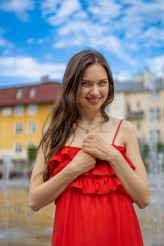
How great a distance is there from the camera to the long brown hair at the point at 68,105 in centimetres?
135

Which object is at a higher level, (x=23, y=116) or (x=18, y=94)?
(x=18, y=94)

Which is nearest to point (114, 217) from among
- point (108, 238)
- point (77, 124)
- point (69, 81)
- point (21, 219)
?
point (108, 238)

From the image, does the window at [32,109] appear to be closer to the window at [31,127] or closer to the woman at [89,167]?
the window at [31,127]

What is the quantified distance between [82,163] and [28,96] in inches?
1721

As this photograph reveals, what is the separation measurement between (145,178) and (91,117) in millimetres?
287

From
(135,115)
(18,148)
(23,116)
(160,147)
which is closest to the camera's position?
(160,147)

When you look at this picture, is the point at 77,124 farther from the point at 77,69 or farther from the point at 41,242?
the point at 41,242

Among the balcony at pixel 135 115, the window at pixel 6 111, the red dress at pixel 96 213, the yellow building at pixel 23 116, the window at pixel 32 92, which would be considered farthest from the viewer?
the balcony at pixel 135 115

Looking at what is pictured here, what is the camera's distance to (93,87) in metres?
1.35

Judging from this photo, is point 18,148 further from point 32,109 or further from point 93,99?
point 93,99

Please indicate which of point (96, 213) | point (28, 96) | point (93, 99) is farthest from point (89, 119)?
point (28, 96)

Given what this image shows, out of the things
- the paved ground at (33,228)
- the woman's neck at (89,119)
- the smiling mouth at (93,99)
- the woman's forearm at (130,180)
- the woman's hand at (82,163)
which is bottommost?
the paved ground at (33,228)

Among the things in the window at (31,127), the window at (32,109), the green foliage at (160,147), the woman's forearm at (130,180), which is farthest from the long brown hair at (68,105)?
the window at (32,109)

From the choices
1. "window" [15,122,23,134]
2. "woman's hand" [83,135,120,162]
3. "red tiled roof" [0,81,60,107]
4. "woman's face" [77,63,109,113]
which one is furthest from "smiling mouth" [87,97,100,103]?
"window" [15,122,23,134]
